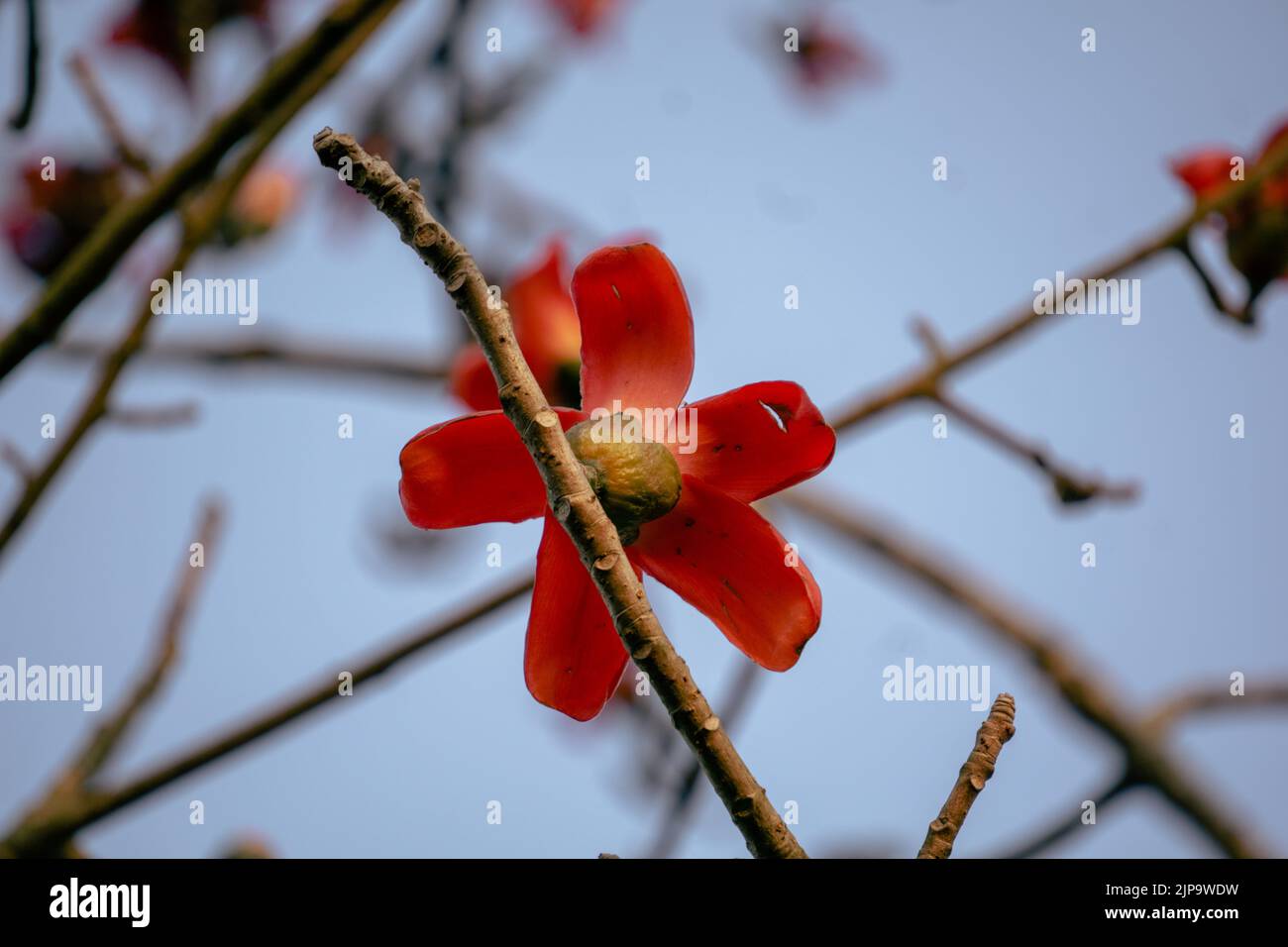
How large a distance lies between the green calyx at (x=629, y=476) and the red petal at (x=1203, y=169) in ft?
1.57

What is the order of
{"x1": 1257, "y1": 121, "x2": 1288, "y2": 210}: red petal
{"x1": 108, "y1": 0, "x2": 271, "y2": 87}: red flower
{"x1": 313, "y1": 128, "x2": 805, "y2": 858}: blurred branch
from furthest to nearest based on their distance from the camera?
{"x1": 108, "y1": 0, "x2": 271, "y2": 87}: red flower < {"x1": 1257, "y1": 121, "x2": 1288, "y2": 210}: red petal < {"x1": 313, "y1": 128, "x2": 805, "y2": 858}: blurred branch

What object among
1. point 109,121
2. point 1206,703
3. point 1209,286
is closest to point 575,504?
point 1209,286

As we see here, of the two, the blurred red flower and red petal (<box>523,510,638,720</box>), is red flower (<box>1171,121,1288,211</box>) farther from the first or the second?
the blurred red flower

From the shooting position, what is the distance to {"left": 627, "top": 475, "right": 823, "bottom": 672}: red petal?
411 millimetres

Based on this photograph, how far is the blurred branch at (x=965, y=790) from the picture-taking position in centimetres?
36

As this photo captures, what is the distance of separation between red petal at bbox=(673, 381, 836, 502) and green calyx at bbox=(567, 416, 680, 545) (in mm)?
15

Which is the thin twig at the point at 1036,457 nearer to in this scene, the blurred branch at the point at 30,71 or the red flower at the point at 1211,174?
the red flower at the point at 1211,174

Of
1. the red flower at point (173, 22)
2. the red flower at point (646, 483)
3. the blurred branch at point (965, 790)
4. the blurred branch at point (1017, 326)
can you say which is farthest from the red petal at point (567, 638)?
the red flower at point (173, 22)

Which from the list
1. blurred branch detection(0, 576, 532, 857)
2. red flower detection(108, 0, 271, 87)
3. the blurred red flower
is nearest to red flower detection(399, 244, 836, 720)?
blurred branch detection(0, 576, 532, 857)

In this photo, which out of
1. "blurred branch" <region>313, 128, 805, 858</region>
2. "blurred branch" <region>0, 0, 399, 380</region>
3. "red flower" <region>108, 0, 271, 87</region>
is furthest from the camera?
"red flower" <region>108, 0, 271, 87</region>
